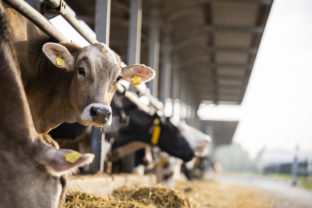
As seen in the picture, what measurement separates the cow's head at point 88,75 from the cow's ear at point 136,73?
12.4 inches

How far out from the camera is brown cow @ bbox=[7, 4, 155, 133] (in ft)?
11.2

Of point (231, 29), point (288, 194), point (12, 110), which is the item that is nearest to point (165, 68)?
point (231, 29)

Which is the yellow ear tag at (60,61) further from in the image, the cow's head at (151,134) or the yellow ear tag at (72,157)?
the cow's head at (151,134)

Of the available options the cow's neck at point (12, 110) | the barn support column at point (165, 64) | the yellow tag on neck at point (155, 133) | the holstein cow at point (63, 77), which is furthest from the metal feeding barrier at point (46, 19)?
the barn support column at point (165, 64)

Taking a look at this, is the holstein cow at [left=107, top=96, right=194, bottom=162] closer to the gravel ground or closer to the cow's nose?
the gravel ground

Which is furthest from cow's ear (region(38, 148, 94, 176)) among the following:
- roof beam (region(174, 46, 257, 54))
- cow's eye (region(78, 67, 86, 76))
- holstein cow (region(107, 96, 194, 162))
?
roof beam (region(174, 46, 257, 54))

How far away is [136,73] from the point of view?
419 centimetres

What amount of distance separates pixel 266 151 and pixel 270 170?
9.89 meters

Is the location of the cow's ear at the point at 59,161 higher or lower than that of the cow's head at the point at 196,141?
higher

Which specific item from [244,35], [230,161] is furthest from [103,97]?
[230,161]

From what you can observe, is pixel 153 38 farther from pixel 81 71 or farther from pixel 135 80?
pixel 81 71

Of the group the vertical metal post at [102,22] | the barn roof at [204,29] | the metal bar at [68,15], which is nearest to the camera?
the metal bar at [68,15]

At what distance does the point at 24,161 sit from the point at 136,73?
2.05 metres

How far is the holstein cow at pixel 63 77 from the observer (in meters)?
3.41
